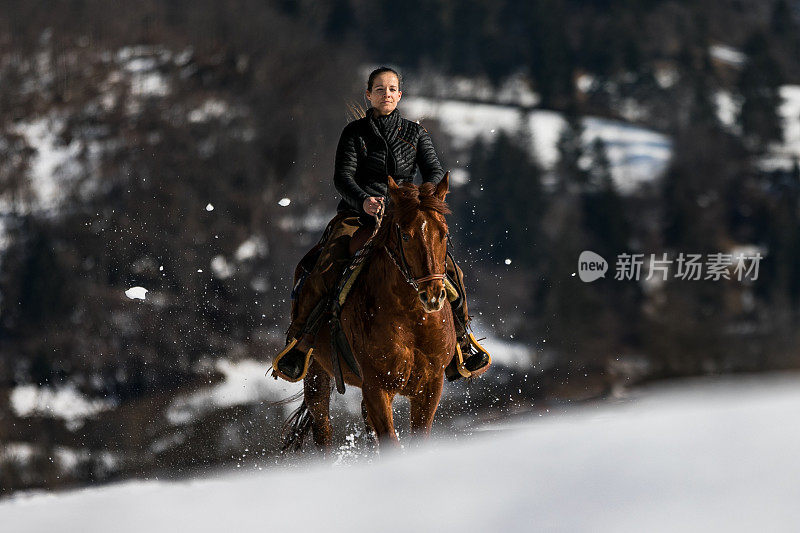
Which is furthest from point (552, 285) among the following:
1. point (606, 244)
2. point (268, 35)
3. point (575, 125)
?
point (268, 35)

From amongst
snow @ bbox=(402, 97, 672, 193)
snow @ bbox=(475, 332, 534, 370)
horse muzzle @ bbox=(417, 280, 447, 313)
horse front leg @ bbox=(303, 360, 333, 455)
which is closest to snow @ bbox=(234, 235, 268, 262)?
snow @ bbox=(475, 332, 534, 370)

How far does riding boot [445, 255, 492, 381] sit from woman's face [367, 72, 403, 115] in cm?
115

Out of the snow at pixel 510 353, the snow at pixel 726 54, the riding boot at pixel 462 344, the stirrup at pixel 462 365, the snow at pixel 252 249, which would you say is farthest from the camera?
the snow at pixel 726 54

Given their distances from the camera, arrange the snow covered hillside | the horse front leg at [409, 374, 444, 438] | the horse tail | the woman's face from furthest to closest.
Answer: the snow covered hillside < the horse tail < the woman's face < the horse front leg at [409, 374, 444, 438]

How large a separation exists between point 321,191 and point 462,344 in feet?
103

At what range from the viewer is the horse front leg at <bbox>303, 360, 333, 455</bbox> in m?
7.68

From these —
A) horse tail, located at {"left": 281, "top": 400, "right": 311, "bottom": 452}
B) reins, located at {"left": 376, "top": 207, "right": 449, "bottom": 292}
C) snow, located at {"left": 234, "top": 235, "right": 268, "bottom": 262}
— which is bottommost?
horse tail, located at {"left": 281, "top": 400, "right": 311, "bottom": 452}

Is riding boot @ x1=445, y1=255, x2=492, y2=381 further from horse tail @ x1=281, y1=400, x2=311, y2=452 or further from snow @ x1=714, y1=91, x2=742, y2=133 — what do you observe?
snow @ x1=714, y1=91, x2=742, y2=133

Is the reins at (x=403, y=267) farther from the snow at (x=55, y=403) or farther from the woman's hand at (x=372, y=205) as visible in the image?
the snow at (x=55, y=403)

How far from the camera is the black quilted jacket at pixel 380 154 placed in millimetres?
6344

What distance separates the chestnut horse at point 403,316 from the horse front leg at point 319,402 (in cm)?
133

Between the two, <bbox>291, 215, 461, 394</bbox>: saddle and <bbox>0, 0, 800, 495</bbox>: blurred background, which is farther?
<bbox>0, 0, 800, 495</bbox>: blurred background

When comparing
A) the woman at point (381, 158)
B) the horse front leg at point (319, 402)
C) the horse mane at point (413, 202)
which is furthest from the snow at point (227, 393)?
the horse mane at point (413, 202)

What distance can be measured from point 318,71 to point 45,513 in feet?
126
